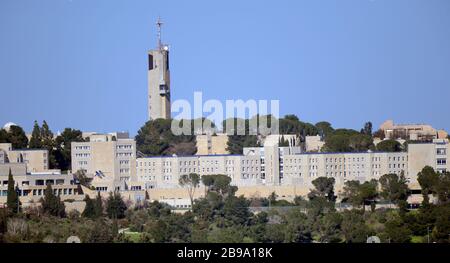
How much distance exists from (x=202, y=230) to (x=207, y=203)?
4.26 meters

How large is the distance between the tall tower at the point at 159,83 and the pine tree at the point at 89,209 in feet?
47.9

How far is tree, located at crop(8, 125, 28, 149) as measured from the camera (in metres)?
33.7

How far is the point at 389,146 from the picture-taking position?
34938mm

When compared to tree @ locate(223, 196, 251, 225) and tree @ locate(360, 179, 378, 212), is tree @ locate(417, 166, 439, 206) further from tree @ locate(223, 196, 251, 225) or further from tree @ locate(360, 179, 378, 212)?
tree @ locate(223, 196, 251, 225)

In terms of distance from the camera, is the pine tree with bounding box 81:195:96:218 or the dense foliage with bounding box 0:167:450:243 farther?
the pine tree with bounding box 81:195:96:218

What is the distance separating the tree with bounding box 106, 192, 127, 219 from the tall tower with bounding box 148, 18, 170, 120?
14.5m

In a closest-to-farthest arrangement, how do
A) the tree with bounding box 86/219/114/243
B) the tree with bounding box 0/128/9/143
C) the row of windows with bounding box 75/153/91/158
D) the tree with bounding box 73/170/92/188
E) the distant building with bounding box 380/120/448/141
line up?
the tree with bounding box 86/219/114/243
the tree with bounding box 73/170/92/188
the row of windows with bounding box 75/153/91/158
the tree with bounding box 0/128/9/143
the distant building with bounding box 380/120/448/141

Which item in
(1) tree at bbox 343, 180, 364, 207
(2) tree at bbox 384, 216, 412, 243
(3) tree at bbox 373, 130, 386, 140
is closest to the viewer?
(2) tree at bbox 384, 216, 412, 243

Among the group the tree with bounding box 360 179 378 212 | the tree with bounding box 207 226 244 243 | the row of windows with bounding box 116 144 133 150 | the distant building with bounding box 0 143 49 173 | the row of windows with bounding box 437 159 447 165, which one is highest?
the row of windows with bounding box 116 144 133 150

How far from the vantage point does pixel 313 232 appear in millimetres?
21984

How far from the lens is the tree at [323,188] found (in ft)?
96.8

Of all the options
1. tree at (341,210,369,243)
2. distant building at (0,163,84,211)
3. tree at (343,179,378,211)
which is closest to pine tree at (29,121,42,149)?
distant building at (0,163,84,211)

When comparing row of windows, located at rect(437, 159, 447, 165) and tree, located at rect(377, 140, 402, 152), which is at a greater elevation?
tree, located at rect(377, 140, 402, 152)
